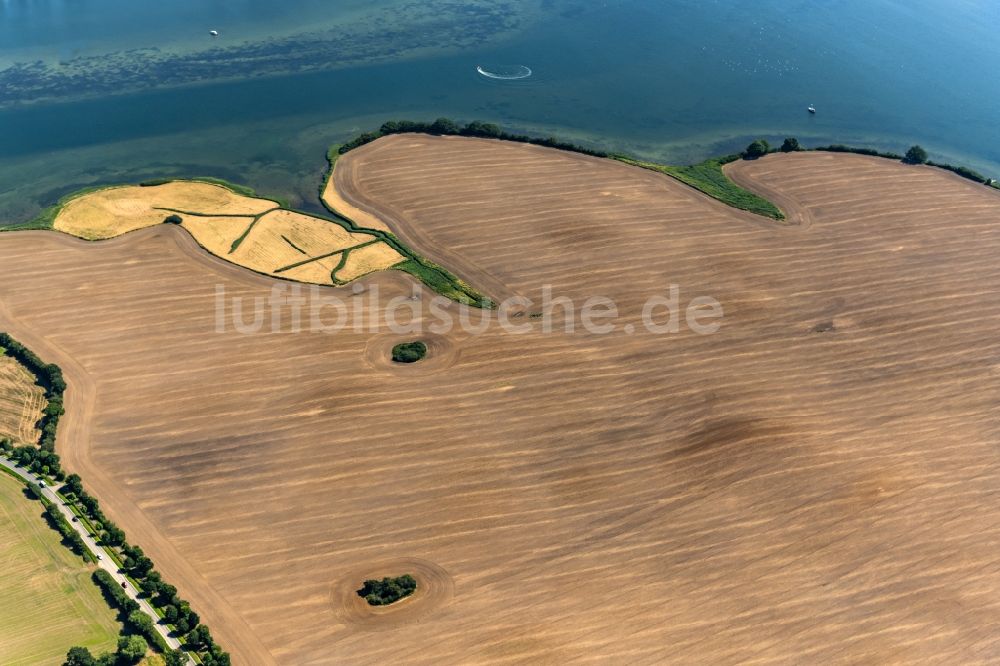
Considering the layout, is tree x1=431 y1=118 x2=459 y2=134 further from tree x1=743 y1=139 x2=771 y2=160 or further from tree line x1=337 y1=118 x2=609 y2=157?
tree x1=743 y1=139 x2=771 y2=160

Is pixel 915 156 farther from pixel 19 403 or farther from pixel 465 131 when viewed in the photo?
pixel 19 403

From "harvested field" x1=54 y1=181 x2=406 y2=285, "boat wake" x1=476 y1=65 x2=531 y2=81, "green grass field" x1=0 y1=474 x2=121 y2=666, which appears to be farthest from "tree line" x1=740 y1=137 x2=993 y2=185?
"green grass field" x1=0 y1=474 x2=121 y2=666

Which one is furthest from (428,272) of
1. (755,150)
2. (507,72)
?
(507,72)

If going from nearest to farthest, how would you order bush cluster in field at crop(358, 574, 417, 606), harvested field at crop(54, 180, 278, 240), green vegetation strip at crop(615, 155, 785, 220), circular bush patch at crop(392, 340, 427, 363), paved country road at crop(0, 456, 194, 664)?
paved country road at crop(0, 456, 194, 664) → bush cluster in field at crop(358, 574, 417, 606) → circular bush patch at crop(392, 340, 427, 363) → harvested field at crop(54, 180, 278, 240) → green vegetation strip at crop(615, 155, 785, 220)

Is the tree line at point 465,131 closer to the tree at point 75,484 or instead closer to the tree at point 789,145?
the tree at point 789,145

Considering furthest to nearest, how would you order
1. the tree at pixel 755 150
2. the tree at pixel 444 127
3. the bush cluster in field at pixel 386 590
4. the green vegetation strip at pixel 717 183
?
the tree at pixel 755 150
the tree at pixel 444 127
the green vegetation strip at pixel 717 183
the bush cluster in field at pixel 386 590

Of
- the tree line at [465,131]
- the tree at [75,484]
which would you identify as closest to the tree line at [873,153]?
the tree line at [465,131]
